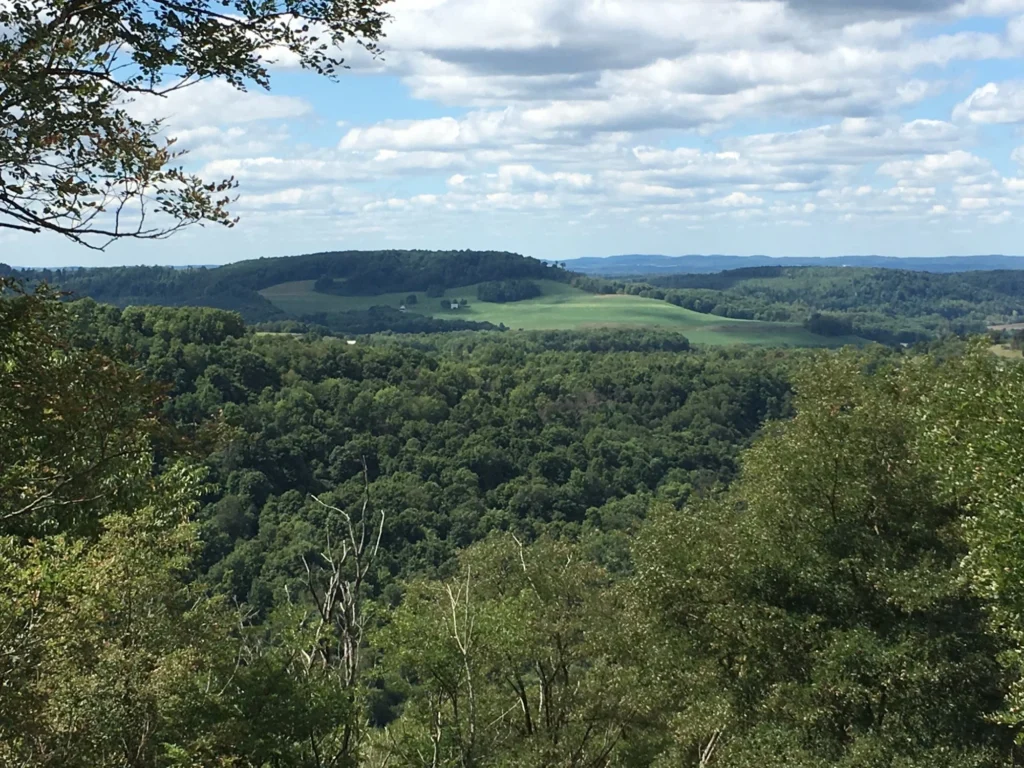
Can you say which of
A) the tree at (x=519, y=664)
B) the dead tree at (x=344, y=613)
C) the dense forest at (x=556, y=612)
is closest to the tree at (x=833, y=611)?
the dense forest at (x=556, y=612)

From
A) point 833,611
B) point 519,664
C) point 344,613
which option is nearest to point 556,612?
point 519,664

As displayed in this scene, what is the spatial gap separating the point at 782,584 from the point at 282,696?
919cm

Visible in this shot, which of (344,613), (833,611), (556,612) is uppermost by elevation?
(344,613)

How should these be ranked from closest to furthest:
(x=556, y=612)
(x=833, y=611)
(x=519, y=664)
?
(x=833, y=611) → (x=519, y=664) → (x=556, y=612)

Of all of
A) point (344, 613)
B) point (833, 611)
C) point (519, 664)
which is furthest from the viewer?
point (519, 664)

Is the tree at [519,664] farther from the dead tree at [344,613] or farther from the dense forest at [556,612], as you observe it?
the dead tree at [344,613]

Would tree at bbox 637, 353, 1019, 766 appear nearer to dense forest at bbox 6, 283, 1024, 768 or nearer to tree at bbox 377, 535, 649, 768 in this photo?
dense forest at bbox 6, 283, 1024, 768

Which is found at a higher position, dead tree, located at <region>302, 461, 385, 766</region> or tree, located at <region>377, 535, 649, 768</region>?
dead tree, located at <region>302, 461, 385, 766</region>

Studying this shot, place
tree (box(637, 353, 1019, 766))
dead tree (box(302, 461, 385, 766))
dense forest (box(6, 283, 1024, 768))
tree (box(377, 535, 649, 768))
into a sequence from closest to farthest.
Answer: dense forest (box(6, 283, 1024, 768)) < dead tree (box(302, 461, 385, 766)) < tree (box(637, 353, 1019, 766)) < tree (box(377, 535, 649, 768))

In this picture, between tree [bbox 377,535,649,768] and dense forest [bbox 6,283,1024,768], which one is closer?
dense forest [bbox 6,283,1024,768]

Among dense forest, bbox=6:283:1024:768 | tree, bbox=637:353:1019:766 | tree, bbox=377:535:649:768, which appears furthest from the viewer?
tree, bbox=377:535:649:768

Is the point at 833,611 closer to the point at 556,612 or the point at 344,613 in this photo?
the point at 556,612

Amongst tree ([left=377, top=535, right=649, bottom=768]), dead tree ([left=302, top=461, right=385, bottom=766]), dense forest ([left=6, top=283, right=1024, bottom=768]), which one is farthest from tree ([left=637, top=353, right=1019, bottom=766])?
dead tree ([left=302, top=461, right=385, bottom=766])

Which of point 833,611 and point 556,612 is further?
point 556,612
